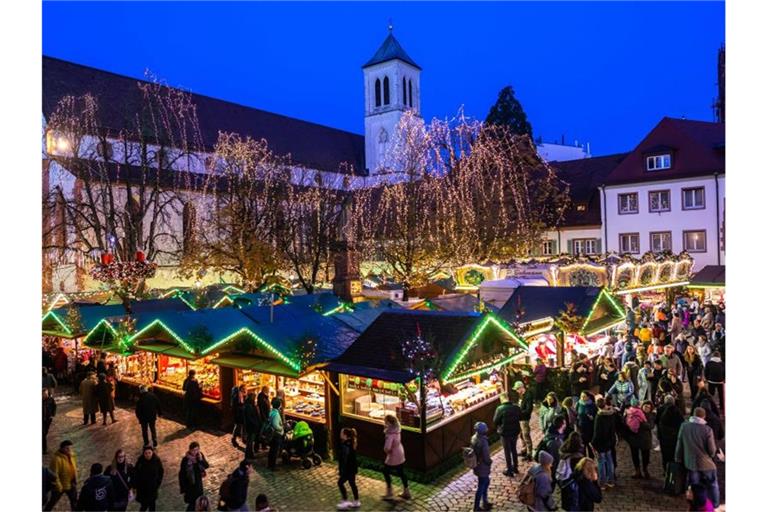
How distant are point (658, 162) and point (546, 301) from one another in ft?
76.0

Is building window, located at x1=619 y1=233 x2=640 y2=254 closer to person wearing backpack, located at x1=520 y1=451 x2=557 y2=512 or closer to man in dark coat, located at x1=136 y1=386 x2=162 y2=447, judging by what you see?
man in dark coat, located at x1=136 y1=386 x2=162 y2=447

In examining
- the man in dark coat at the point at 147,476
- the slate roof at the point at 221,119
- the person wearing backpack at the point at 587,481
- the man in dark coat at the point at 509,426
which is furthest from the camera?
the slate roof at the point at 221,119

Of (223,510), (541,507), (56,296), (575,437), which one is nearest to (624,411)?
(575,437)

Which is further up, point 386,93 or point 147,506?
point 386,93

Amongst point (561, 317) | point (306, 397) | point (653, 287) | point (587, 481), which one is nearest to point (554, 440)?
point (587, 481)

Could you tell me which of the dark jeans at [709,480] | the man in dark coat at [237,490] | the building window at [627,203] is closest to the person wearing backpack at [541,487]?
the dark jeans at [709,480]

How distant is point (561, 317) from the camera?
1551cm

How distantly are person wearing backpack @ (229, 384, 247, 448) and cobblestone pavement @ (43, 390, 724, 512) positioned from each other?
263mm

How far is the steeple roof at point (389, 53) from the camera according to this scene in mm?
67438

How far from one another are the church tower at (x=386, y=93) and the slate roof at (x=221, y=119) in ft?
7.12

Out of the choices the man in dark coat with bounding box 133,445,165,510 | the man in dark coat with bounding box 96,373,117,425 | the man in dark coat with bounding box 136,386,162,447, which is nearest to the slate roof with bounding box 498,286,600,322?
the man in dark coat with bounding box 136,386,162,447

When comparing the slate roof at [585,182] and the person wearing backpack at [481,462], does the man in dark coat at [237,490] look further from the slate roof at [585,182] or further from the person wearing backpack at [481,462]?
the slate roof at [585,182]

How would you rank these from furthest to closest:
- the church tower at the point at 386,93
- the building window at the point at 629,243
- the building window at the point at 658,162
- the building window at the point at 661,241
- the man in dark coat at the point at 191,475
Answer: the church tower at the point at 386,93 < the building window at the point at 629,243 < the building window at the point at 658,162 < the building window at the point at 661,241 < the man in dark coat at the point at 191,475

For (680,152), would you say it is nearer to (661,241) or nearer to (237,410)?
(661,241)
